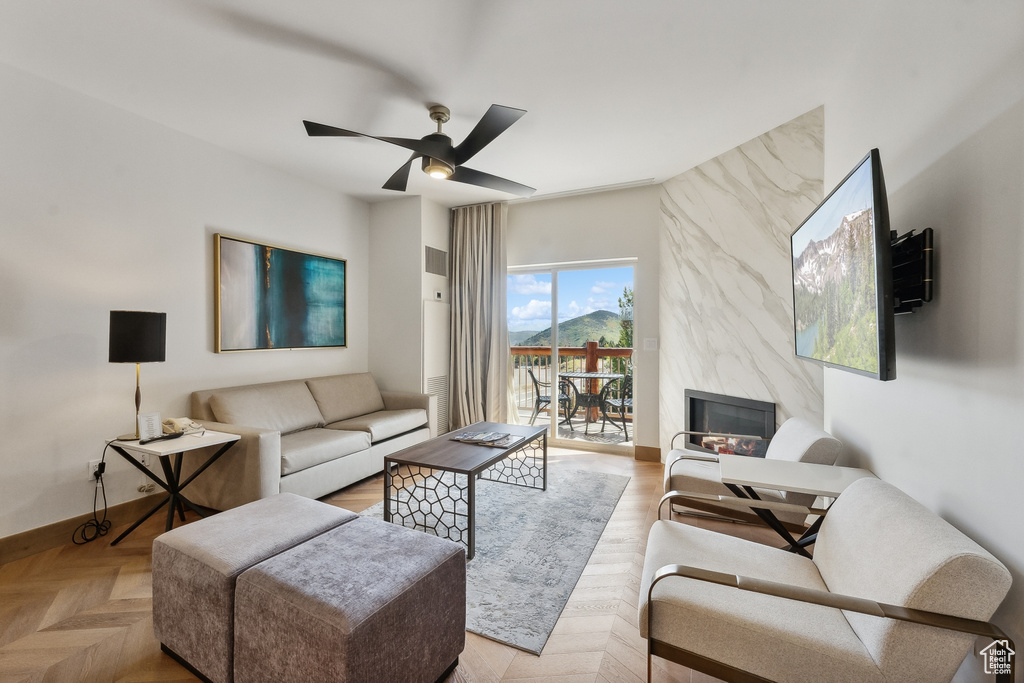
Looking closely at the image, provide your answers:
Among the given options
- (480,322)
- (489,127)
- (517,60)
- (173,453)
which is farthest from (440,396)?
(517,60)

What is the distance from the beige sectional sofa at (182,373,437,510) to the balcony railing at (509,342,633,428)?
1059mm

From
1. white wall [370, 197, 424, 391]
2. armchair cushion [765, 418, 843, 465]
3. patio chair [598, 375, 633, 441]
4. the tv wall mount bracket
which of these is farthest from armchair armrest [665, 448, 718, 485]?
white wall [370, 197, 424, 391]

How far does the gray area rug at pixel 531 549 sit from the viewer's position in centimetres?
182

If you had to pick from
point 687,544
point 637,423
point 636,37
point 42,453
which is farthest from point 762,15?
point 42,453

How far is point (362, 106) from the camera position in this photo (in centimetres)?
264

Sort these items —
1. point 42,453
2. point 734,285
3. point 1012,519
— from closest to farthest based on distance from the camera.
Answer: point 1012,519, point 42,453, point 734,285

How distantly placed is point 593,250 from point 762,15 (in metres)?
2.56

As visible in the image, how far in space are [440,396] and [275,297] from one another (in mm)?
1899

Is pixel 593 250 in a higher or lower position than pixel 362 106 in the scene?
lower

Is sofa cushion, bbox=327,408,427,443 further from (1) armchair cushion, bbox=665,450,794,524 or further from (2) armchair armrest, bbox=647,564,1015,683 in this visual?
(2) armchair armrest, bbox=647,564,1015,683

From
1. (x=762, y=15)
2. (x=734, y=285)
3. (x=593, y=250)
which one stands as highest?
(x=762, y=15)

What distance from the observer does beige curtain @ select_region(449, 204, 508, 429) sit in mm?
4703

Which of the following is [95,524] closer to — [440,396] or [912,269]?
[440,396]

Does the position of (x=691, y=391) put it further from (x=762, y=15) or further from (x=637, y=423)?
(x=762, y=15)
